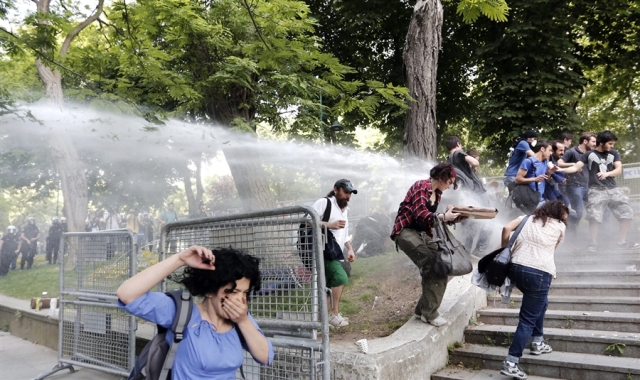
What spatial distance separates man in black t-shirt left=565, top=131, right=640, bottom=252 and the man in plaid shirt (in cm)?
382

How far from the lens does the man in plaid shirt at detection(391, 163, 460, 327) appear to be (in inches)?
192

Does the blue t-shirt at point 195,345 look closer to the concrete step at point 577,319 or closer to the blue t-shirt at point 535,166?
the concrete step at point 577,319

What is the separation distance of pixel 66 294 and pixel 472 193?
17.8ft

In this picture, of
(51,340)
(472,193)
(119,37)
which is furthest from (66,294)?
(472,193)

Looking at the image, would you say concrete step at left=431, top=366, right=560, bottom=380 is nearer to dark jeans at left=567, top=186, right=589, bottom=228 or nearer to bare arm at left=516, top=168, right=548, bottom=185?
bare arm at left=516, top=168, right=548, bottom=185

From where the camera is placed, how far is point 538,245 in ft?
15.2

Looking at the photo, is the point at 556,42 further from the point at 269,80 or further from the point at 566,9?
the point at 269,80

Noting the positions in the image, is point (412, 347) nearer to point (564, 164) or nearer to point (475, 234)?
point (475, 234)

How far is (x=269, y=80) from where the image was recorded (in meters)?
8.31

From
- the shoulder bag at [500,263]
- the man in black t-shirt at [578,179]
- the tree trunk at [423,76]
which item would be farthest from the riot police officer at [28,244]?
the shoulder bag at [500,263]

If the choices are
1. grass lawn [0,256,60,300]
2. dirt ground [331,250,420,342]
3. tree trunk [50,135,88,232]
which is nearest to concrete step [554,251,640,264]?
dirt ground [331,250,420,342]

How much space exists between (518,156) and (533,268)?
3.50 meters

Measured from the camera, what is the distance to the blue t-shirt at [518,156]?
7.43 metres

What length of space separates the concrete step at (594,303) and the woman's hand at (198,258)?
4.50 m
